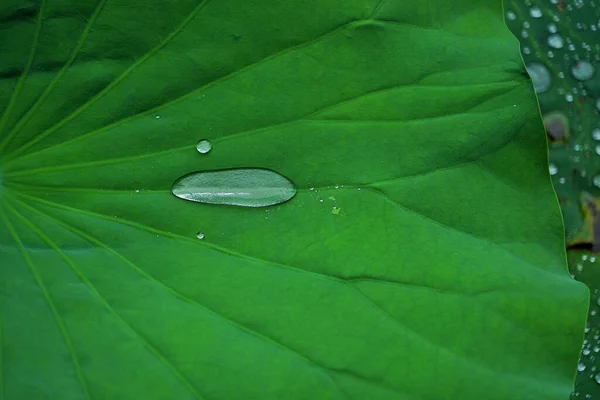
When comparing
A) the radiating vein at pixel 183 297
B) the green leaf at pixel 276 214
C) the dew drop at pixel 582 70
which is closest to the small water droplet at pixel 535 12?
the dew drop at pixel 582 70

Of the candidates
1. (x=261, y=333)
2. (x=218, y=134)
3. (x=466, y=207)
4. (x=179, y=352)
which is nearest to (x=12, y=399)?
(x=179, y=352)

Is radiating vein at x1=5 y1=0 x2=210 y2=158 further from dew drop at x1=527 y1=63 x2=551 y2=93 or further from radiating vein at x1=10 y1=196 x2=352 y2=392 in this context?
dew drop at x1=527 y1=63 x2=551 y2=93

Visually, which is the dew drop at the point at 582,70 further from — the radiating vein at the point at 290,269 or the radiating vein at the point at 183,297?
the radiating vein at the point at 183,297

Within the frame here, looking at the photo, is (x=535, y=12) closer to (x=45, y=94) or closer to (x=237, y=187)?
(x=237, y=187)

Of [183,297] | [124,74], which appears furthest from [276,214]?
[124,74]

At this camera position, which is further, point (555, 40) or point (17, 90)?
point (555, 40)

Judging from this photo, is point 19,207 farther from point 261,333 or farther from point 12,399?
point 261,333
